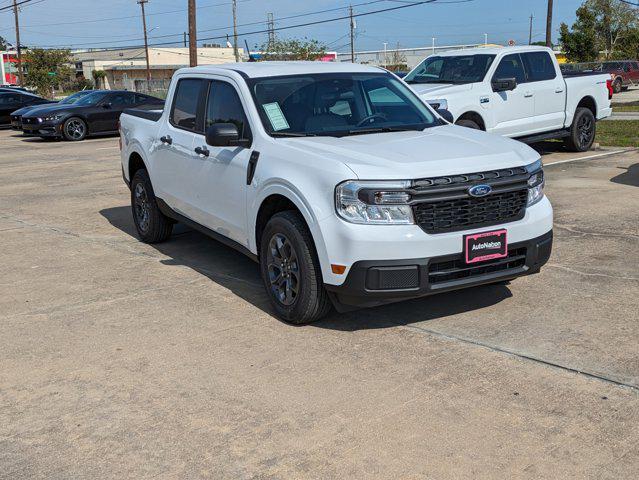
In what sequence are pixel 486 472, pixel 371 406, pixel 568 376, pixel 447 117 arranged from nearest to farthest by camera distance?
pixel 486 472 → pixel 371 406 → pixel 568 376 → pixel 447 117

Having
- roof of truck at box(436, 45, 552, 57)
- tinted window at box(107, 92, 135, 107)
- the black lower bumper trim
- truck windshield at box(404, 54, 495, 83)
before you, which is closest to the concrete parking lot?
the black lower bumper trim

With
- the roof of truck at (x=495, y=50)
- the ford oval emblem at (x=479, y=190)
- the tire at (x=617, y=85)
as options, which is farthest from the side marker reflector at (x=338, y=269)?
the tire at (x=617, y=85)

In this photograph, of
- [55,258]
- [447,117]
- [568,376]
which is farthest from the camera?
[55,258]

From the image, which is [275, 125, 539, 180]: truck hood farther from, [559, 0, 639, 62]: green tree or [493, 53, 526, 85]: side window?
[559, 0, 639, 62]: green tree

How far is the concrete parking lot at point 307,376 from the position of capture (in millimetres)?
3625

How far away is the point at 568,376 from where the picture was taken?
4.40 m

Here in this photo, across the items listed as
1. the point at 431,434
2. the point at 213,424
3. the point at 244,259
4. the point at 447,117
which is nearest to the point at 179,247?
the point at 244,259

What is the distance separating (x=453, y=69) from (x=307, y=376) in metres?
9.42

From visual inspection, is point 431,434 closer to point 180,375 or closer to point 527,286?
point 180,375

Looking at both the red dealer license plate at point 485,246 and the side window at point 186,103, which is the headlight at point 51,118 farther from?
the red dealer license plate at point 485,246

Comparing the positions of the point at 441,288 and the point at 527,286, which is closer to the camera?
the point at 441,288

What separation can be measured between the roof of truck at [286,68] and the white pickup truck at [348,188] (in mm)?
17

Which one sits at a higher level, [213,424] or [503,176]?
[503,176]

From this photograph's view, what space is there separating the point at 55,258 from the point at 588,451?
5670mm
